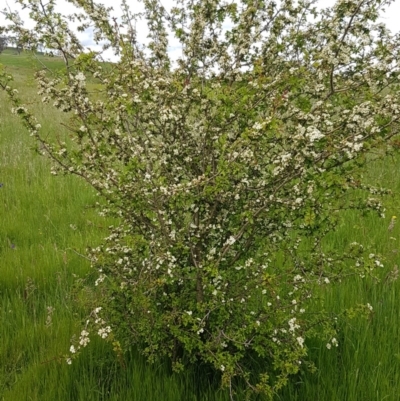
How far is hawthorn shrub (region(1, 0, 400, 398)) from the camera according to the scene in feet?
9.22

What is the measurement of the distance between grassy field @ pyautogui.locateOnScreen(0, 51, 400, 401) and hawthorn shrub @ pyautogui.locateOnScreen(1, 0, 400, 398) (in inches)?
8.4

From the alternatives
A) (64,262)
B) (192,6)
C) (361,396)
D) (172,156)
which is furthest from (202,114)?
(64,262)

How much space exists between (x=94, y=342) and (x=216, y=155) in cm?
187

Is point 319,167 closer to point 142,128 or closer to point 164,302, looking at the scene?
point 142,128

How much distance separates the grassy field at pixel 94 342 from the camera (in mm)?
3109

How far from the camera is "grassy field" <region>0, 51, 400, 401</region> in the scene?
311 cm

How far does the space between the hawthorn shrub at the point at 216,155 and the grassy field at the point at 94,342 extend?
0.70 ft

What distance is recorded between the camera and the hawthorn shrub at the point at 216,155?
2.81 m

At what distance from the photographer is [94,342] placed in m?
3.66

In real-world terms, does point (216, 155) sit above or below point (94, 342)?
above

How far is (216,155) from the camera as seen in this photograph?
321cm

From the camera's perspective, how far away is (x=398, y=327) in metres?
3.74

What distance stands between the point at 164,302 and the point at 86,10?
2.25 metres

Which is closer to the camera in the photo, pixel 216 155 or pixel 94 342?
pixel 216 155
